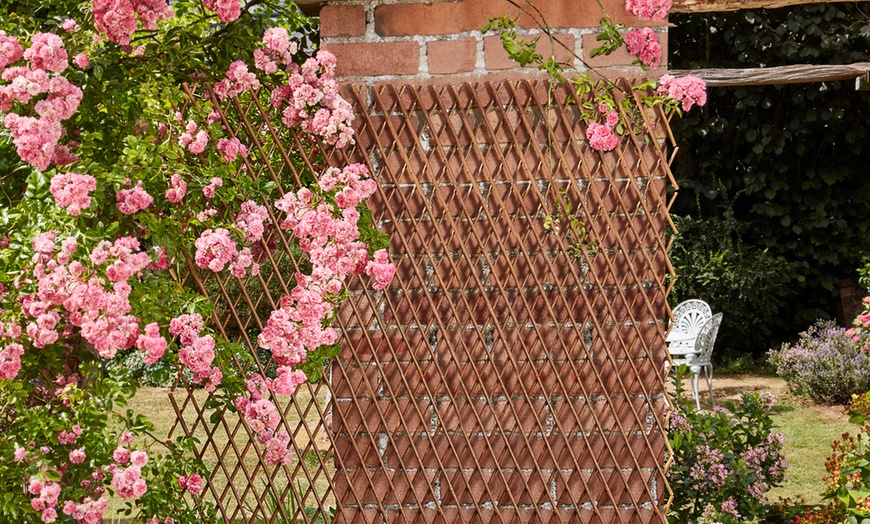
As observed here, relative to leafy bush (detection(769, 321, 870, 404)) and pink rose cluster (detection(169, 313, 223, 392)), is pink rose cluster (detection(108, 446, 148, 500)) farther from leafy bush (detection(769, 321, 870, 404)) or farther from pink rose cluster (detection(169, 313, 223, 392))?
leafy bush (detection(769, 321, 870, 404))

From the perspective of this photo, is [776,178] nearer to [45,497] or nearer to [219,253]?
[219,253]

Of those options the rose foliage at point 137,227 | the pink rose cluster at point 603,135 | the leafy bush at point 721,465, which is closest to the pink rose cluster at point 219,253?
the rose foliage at point 137,227

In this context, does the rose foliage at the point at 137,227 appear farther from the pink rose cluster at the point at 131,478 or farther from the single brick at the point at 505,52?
the single brick at the point at 505,52

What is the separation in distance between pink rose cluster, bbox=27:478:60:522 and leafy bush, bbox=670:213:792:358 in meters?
7.22

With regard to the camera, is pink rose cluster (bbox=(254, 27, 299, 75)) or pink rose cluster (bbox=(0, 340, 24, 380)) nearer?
pink rose cluster (bbox=(0, 340, 24, 380))

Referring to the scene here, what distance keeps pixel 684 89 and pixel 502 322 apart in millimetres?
889

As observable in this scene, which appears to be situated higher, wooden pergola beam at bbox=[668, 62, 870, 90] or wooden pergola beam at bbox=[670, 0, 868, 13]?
wooden pergola beam at bbox=[670, 0, 868, 13]

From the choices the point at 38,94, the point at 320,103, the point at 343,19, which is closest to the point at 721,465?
the point at 320,103

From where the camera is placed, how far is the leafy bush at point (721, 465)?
12.5ft

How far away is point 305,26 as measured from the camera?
10.5ft

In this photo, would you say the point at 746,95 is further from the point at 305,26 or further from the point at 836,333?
the point at 305,26

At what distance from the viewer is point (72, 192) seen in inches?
90.1

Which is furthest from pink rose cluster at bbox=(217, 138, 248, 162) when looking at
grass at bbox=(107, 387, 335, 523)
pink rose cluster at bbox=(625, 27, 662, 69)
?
grass at bbox=(107, 387, 335, 523)

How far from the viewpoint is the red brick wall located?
2.90 meters
